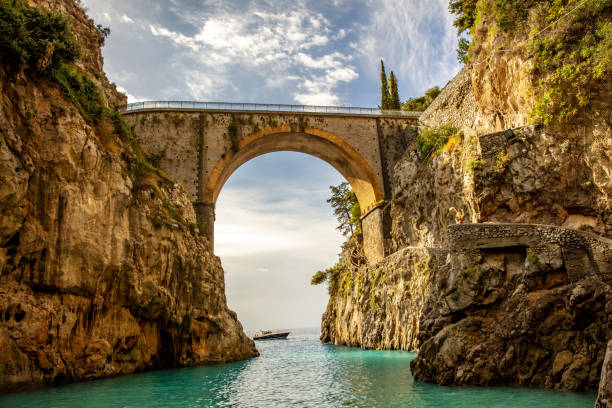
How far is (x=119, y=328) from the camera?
43.2 feet

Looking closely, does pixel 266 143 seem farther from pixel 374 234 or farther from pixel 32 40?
pixel 32 40

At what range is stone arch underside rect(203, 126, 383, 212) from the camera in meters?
23.2

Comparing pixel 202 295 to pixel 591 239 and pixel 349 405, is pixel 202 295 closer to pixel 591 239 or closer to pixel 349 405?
pixel 349 405

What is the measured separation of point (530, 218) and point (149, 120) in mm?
18768

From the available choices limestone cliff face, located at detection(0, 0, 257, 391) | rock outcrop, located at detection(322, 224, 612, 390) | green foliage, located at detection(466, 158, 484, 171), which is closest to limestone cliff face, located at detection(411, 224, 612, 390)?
rock outcrop, located at detection(322, 224, 612, 390)

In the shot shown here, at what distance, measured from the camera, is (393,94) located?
3931 cm

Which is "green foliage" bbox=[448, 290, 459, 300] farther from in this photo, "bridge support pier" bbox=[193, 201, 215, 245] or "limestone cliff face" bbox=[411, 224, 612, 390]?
"bridge support pier" bbox=[193, 201, 215, 245]

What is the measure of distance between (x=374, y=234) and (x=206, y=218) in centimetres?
980

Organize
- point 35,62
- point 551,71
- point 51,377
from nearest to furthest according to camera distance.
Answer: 1. point 51,377
2. point 35,62
3. point 551,71

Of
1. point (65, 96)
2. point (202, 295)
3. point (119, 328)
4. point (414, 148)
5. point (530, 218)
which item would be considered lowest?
point (119, 328)

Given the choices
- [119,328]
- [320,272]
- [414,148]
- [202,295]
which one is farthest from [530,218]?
[320,272]

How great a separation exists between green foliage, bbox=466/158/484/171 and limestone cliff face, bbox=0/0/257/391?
37.3 ft

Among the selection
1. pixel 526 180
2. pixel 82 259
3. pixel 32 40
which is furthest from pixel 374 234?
pixel 32 40

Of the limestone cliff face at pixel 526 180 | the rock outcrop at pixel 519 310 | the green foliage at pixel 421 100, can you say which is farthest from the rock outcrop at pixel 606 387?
the green foliage at pixel 421 100
